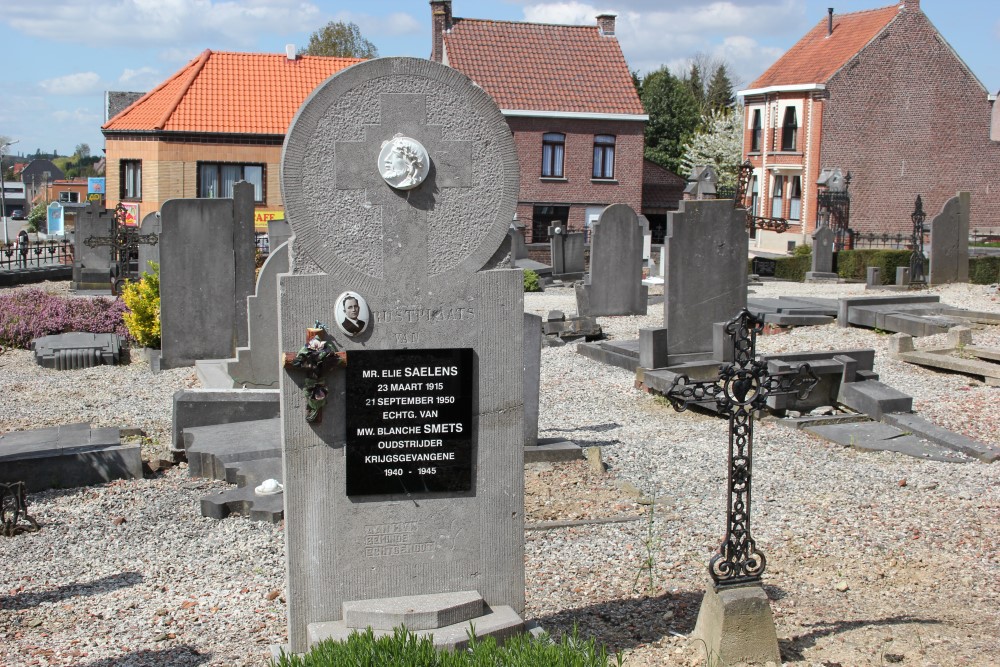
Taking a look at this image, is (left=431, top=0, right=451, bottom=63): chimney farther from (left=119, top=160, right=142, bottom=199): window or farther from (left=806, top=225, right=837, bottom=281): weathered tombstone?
(left=806, top=225, right=837, bottom=281): weathered tombstone

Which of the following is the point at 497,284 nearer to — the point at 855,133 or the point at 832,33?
the point at 855,133

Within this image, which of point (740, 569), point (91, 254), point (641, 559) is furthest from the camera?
point (91, 254)

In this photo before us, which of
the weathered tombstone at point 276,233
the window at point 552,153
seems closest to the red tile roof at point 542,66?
the window at point 552,153

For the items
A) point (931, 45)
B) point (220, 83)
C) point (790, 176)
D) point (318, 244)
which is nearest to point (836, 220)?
point (790, 176)

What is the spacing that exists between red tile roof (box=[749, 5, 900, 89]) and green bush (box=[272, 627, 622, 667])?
3981 centimetres

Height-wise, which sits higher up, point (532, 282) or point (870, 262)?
point (870, 262)

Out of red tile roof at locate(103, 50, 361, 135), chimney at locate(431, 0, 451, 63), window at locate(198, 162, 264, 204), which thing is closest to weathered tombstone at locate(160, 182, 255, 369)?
red tile roof at locate(103, 50, 361, 135)

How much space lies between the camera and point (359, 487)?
185 inches

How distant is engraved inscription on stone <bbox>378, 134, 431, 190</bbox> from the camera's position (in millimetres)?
4555

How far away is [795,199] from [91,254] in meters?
29.0

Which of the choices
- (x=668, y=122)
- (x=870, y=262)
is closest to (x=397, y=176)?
(x=870, y=262)

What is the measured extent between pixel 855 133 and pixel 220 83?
969 inches

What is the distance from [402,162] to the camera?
4.56 metres

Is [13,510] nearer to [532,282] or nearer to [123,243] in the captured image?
[123,243]
